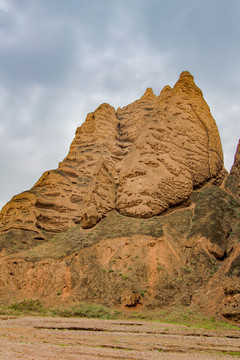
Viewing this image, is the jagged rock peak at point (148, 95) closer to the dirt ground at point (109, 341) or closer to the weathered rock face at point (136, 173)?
the weathered rock face at point (136, 173)

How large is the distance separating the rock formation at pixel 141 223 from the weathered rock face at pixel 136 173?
0.09 metres

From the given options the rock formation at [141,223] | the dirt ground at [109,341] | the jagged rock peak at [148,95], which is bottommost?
the dirt ground at [109,341]

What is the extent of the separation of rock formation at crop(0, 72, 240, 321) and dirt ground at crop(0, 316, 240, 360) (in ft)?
14.0

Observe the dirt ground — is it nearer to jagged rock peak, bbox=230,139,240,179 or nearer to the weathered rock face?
the weathered rock face

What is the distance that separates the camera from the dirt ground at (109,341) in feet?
32.1

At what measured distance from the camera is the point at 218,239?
934 inches

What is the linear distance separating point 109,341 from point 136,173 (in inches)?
692

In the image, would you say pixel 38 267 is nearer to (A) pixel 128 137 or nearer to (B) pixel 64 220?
(B) pixel 64 220

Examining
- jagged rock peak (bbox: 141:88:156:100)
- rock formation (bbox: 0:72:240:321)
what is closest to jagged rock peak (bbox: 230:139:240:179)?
rock formation (bbox: 0:72:240:321)

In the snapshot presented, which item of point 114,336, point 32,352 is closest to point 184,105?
point 114,336

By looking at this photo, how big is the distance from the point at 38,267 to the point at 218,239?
12241 millimetres

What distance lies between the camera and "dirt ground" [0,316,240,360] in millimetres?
9781

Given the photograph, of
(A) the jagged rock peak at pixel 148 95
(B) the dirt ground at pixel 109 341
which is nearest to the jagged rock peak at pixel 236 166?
(A) the jagged rock peak at pixel 148 95

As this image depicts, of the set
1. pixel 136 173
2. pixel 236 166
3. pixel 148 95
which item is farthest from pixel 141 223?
pixel 148 95
